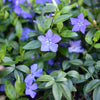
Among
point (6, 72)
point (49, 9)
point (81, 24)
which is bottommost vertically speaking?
point (6, 72)

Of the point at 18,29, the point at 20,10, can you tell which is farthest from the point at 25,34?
the point at 20,10

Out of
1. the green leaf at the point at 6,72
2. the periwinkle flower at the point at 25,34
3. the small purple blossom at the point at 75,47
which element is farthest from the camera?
the periwinkle flower at the point at 25,34

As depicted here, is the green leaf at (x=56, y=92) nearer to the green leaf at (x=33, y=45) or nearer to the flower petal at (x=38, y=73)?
the flower petal at (x=38, y=73)

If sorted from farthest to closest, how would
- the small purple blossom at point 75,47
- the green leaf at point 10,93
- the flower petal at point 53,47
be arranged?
the small purple blossom at point 75,47, the flower petal at point 53,47, the green leaf at point 10,93

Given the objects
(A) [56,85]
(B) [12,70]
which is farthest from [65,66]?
(B) [12,70]

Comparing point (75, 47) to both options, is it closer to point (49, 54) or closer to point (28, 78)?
point (49, 54)

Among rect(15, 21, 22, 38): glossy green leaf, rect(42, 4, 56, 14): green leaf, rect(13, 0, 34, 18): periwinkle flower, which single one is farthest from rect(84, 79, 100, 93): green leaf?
rect(13, 0, 34, 18): periwinkle flower

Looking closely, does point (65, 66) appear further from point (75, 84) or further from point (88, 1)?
point (88, 1)

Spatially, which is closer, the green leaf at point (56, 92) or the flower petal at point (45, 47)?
the green leaf at point (56, 92)

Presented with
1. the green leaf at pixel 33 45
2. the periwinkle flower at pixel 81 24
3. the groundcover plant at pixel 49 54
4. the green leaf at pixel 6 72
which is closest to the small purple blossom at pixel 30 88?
the groundcover plant at pixel 49 54
